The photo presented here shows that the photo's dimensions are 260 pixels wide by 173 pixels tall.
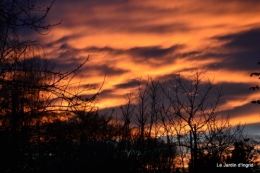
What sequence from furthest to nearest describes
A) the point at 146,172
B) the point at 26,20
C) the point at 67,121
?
the point at 146,172, the point at 67,121, the point at 26,20

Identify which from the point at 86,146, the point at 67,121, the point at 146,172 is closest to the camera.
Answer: the point at 67,121

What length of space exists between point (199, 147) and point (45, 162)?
10073 mm

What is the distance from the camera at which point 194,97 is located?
65.1 feet

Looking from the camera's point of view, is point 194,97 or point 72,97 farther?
point 194,97

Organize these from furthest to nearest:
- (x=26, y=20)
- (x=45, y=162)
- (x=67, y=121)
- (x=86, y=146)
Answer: (x=86, y=146), (x=67, y=121), (x=45, y=162), (x=26, y=20)

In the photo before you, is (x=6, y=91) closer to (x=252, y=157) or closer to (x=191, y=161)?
(x=191, y=161)

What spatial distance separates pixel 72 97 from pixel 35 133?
4.01ft

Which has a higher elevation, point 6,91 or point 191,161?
point 6,91

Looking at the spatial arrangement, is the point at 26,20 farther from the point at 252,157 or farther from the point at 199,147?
the point at 252,157

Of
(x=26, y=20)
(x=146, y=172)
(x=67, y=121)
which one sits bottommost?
(x=146, y=172)

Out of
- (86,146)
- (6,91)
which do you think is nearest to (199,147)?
(86,146)

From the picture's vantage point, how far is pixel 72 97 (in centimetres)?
813

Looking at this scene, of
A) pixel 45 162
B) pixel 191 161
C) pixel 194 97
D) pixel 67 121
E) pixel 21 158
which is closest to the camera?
pixel 21 158

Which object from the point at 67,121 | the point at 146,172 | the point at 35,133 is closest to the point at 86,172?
the point at 67,121
